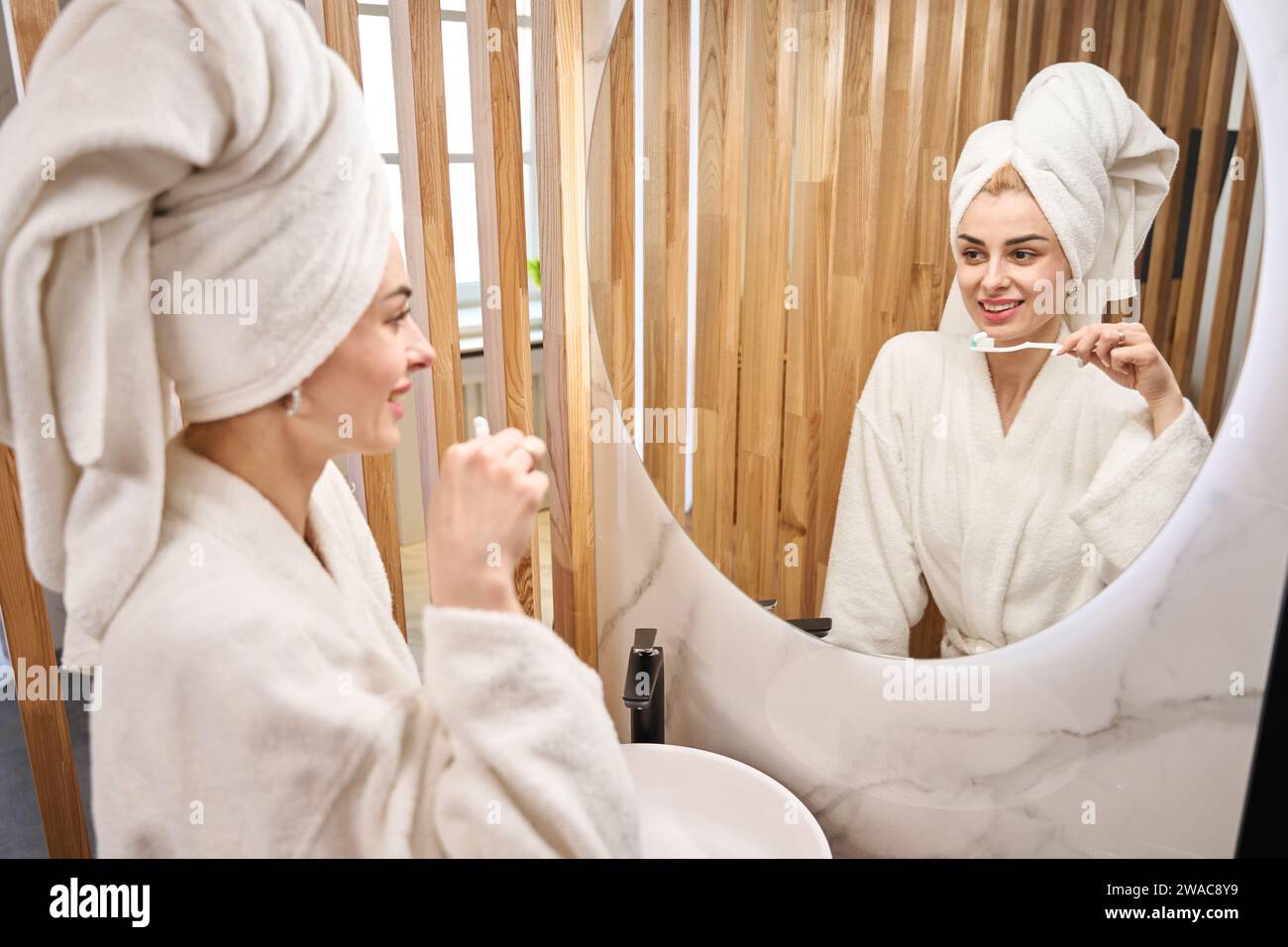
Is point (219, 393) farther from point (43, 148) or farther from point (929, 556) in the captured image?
point (929, 556)

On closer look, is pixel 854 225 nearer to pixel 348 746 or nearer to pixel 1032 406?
pixel 1032 406

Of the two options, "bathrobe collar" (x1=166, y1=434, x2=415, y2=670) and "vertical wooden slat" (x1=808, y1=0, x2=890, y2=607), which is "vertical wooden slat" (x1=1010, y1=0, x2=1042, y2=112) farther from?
"bathrobe collar" (x1=166, y1=434, x2=415, y2=670)

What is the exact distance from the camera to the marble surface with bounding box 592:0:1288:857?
638 millimetres

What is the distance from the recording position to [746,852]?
2.58 ft

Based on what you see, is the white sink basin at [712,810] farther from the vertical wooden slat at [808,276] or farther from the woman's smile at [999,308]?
the woman's smile at [999,308]

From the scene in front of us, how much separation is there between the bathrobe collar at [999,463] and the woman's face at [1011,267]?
2 cm

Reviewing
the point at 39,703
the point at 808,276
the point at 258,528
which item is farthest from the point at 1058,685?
the point at 39,703

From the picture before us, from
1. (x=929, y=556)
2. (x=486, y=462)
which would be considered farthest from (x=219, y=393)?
(x=929, y=556)

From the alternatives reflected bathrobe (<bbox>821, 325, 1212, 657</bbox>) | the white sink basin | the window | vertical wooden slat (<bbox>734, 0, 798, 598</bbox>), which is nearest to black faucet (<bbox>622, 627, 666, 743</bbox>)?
the white sink basin

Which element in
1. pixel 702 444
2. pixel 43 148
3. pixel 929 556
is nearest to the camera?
pixel 43 148

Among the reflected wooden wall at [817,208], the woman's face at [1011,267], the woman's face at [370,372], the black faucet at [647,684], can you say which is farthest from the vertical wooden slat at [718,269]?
the woman's face at [370,372]

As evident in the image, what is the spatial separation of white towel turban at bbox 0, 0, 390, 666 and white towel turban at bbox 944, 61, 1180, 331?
46 cm

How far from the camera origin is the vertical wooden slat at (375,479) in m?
0.69
